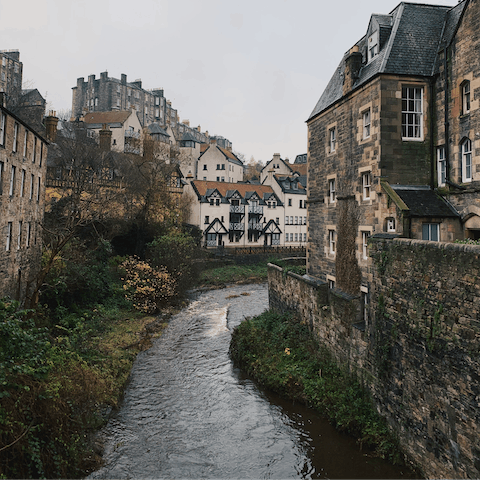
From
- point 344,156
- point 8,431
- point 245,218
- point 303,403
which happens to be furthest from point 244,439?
point 245,218

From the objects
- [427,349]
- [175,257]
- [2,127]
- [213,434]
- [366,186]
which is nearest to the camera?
[427,349]

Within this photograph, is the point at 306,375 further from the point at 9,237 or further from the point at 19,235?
the point at 19,235

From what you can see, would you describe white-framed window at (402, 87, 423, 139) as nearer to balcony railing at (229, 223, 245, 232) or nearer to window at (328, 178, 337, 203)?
window at (328, 178, 337, 203)

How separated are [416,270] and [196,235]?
42.1 metres

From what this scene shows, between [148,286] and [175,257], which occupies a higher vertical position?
[175,257]

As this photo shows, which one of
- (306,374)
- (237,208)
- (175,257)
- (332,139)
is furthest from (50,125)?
(306,374)

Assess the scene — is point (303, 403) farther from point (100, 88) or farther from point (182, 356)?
point (100, 88)

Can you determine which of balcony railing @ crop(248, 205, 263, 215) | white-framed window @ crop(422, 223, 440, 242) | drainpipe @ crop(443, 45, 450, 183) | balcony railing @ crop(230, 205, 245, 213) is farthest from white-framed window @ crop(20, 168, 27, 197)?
balcony railing @ crop(248, 205, 263, 215)

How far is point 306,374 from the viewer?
16.2 meters

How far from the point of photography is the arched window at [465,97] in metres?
14.9

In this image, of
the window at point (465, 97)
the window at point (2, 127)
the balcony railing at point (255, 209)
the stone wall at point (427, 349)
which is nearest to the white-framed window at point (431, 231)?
the stone wall at point (427, 349)

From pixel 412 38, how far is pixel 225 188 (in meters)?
40.1

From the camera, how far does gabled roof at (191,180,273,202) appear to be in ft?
177

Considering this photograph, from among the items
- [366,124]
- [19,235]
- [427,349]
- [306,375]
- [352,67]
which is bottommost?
[306,375]
